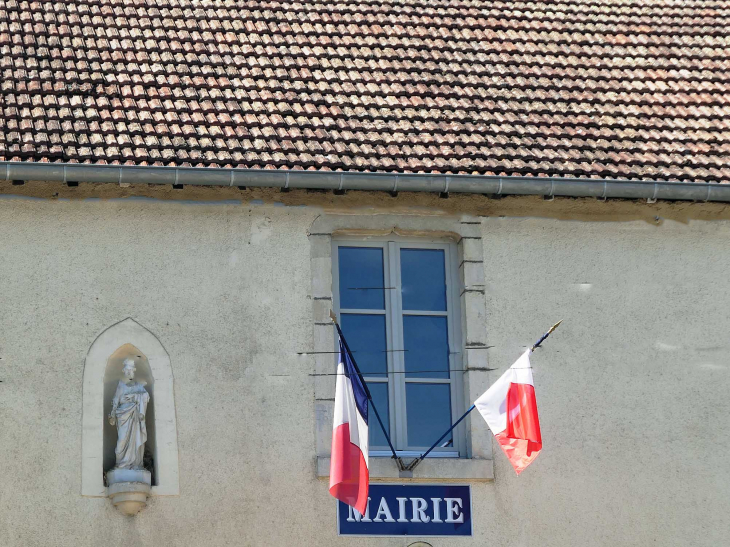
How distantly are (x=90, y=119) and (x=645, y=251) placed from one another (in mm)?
3774

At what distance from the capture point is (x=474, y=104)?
11555 mm

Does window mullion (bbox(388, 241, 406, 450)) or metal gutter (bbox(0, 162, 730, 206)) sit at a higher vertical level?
metal gutter (bbox(0, 162, 730, 206))

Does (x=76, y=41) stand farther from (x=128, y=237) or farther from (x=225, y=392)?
(x=225, y=392)

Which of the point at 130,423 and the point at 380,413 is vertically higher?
the point at 380,413

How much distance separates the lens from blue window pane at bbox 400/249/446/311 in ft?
35.3

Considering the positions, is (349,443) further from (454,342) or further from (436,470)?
(454,342)

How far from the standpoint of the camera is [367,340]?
34.9ft

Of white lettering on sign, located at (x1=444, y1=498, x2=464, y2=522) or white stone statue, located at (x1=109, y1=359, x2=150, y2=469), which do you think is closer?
white stone statue, located at (x1=109, y1=359, x2=150, y2=469)

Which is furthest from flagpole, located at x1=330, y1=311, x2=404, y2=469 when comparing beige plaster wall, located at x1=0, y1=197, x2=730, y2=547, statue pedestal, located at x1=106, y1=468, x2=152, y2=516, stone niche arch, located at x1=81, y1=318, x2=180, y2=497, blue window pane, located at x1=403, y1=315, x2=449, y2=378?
statue pedestal, located at x1=106, y1=468, x2=152, y2=516

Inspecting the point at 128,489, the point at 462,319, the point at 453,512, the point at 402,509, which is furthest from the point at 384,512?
the point at 128,489

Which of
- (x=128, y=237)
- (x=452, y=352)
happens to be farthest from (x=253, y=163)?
(x=452, y=352)

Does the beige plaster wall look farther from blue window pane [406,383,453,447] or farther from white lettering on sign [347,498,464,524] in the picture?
blue window pane [406,383,453,447]

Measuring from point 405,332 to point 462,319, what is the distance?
384mm

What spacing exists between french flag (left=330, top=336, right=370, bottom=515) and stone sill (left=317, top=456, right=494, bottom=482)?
29cm
